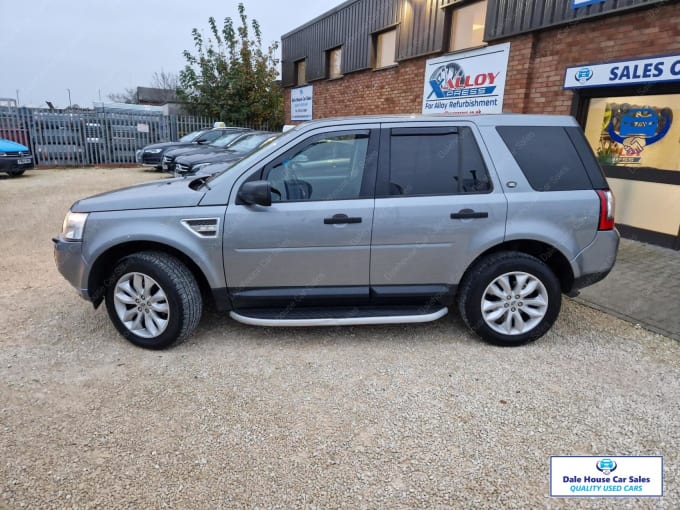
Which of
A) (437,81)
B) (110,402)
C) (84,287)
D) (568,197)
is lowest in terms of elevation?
(110,402)

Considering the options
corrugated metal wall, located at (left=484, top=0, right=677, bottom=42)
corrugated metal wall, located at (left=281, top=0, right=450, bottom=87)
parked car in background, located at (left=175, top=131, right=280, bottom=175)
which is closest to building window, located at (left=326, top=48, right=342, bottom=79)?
corrugated metal wall, located at (left=281, top=0, right=450, bottom=87)

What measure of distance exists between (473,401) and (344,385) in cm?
87

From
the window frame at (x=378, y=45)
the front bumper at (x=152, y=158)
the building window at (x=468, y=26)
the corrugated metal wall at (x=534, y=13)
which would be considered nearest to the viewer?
the corrugated metal wall at (x=534, y=13)

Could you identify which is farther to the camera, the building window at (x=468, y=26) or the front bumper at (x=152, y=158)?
the front bumper at (x=152, y=158)

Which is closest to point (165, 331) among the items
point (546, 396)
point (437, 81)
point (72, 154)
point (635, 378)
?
point (546, 396)

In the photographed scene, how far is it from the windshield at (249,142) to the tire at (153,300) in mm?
7623

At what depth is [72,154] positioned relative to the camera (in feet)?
55.6

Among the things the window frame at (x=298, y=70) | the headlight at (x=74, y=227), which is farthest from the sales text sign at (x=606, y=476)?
the window frame at (x=298, y=70)

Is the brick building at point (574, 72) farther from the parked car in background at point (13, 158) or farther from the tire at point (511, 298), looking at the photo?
the parked car in background at point (13, 158)

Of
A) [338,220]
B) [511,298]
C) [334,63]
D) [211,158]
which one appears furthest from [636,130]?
[334,63]

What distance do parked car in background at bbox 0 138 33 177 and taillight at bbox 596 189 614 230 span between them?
15.2m

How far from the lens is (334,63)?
16.0 meters

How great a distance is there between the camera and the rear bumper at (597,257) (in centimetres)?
362

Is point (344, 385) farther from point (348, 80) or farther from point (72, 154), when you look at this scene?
point (72, 154)
